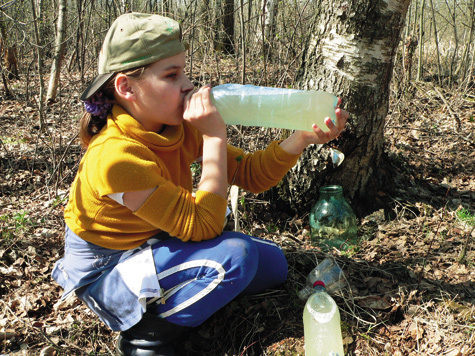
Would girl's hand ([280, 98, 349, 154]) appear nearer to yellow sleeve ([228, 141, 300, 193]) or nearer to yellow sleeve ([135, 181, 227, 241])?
yellow sleeve ([228, 141, 300, 193])

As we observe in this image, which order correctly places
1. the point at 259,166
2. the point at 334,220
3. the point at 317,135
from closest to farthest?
the point at 317,135
the point at 259,166
the point at 334,220

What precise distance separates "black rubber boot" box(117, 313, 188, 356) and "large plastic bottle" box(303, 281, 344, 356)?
60 centimetres

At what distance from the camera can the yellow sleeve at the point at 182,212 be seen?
1796mm

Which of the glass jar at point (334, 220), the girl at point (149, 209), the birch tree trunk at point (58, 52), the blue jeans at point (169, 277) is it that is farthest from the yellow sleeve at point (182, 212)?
the birch tree trunk at point (58, 52)

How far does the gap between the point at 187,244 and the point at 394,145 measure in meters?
2.85

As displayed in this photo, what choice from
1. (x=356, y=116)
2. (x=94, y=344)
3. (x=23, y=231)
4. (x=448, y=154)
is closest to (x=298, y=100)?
(x=356, y=116)

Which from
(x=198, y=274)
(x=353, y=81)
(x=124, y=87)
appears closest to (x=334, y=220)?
(x=353, y=81)

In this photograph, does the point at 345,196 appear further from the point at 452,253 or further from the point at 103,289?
the point at 103,289

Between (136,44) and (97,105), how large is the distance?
349 millimetres

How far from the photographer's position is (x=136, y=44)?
1850 millimetres

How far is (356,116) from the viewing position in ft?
9.30

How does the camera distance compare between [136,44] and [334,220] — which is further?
[334,220]

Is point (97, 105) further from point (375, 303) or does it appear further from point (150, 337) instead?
point (375, 303)

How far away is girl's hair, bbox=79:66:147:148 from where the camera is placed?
1.99m
